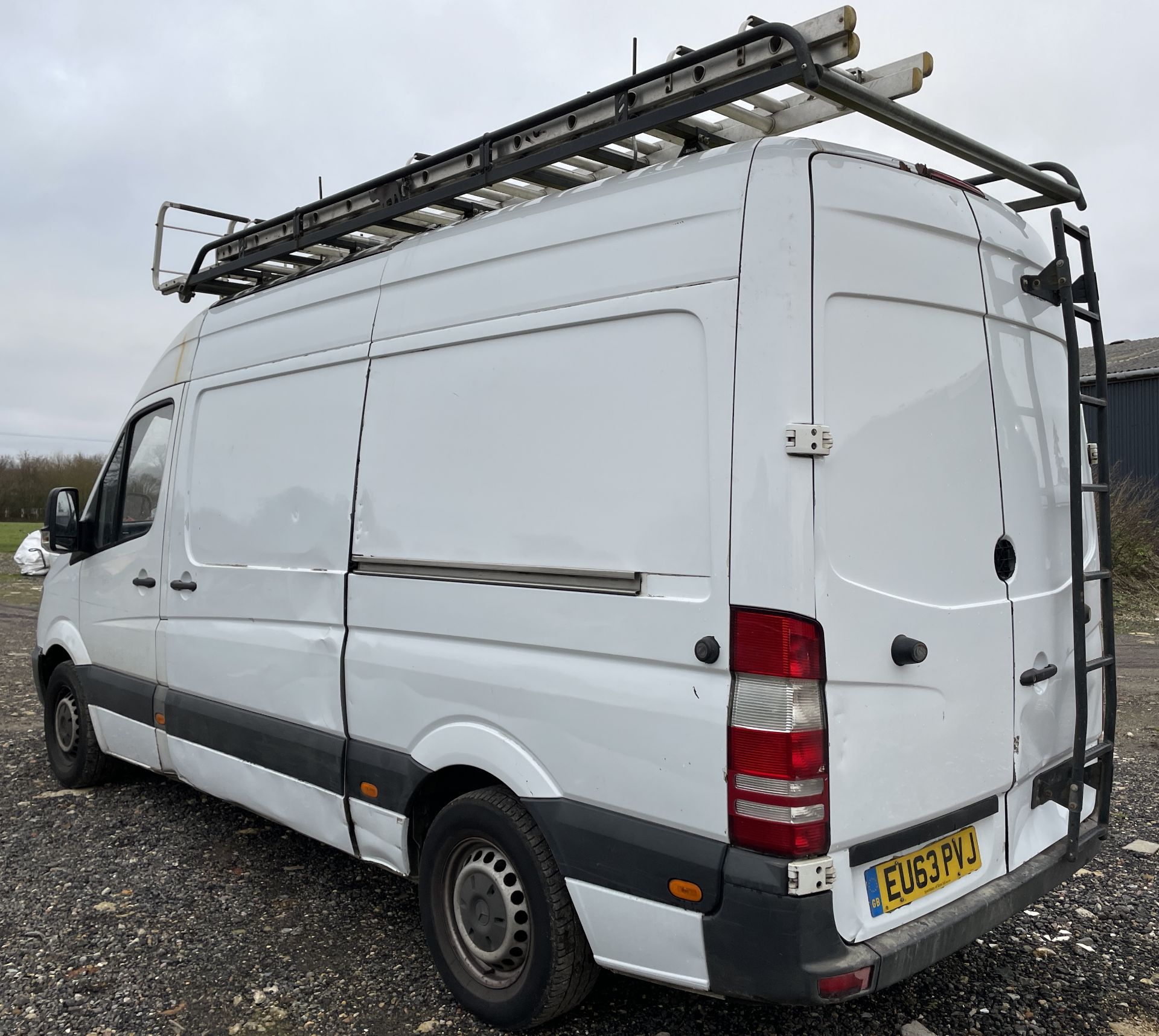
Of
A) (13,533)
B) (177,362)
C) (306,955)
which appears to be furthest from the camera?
(13,533)

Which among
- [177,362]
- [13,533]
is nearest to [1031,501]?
[177,362]

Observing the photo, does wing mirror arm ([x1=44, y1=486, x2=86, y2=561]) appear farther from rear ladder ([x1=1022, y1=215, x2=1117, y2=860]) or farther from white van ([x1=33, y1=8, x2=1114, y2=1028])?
rear ladder ([x1=1022, y1=215, x2=1117, y2=860])

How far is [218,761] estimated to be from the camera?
4.32 meters

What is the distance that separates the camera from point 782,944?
2.39m

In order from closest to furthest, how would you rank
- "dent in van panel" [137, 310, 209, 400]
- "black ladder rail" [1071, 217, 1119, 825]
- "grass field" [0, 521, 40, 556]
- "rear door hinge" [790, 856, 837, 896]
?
"rear door hinge" [790, 856, 837, 896], "black ladder rail" [1071, 217, 1119, 825], "dent in van panel" [137, 310, 209, 400], "grass field" [0, 521, 40, 556]

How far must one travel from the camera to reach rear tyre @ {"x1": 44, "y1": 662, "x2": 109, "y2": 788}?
551 cm

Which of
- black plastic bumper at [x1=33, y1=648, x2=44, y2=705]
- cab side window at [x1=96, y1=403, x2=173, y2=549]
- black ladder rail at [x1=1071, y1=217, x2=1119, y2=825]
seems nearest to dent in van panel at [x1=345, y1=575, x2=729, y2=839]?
black ladder rail at [x1=1071, y1=217, x2=1119, y2=825]

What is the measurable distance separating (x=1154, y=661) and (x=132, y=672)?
922cm

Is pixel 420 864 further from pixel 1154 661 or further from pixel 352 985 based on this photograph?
pixel 1154 661

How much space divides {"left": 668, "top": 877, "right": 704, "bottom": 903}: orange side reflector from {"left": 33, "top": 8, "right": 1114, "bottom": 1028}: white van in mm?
11

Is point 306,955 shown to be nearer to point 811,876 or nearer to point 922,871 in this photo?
point 811,876

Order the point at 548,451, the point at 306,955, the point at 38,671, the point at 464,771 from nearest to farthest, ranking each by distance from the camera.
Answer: the point at 548,451
the point at 464,771
the point at 306,955
the point at 38,671

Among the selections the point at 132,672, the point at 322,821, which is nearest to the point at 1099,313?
the point at 322,821

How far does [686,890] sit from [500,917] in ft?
2.66
